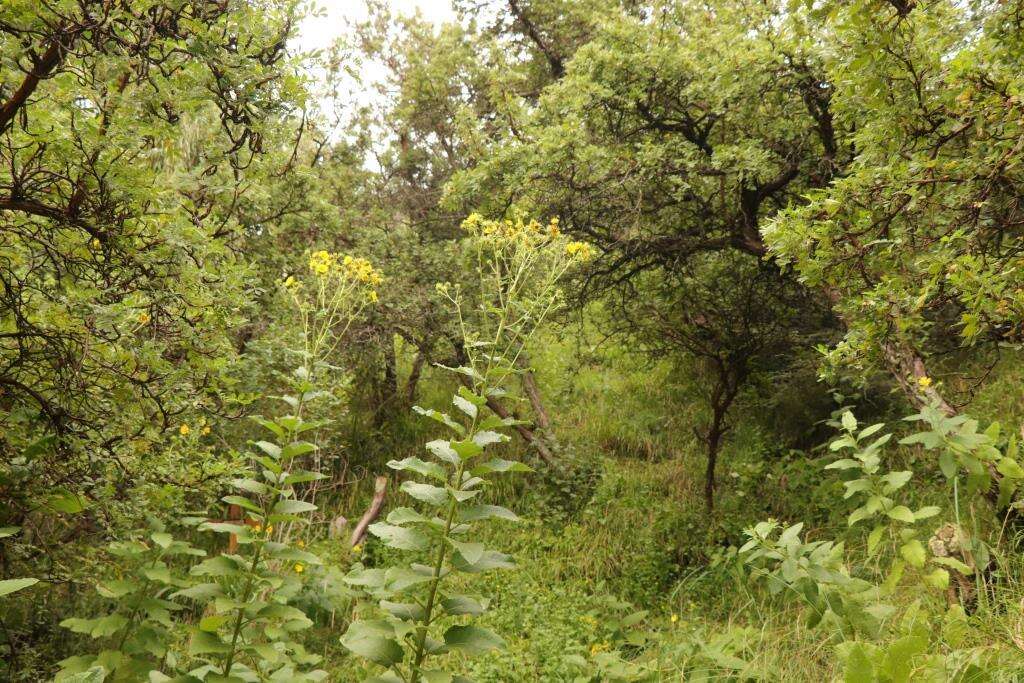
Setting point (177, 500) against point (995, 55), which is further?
point (177, 500)

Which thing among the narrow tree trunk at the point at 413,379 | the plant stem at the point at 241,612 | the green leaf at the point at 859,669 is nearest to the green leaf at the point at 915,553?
the green leaf at the point at 859,669

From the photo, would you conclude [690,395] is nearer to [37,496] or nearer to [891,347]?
[891,347]

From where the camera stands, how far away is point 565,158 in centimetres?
587

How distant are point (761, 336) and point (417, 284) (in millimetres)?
3777

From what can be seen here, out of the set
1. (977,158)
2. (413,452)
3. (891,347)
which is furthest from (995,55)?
(413,452)

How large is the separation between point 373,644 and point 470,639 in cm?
27

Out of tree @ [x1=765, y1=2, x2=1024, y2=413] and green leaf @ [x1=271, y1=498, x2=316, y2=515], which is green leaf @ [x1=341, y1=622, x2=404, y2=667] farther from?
tree @ [x1=765, y1=2, x2=1024, y2=413]

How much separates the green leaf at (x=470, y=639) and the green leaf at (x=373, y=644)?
0.48 ft

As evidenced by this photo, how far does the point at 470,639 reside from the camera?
196cm

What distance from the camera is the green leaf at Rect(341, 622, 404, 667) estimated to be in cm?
190

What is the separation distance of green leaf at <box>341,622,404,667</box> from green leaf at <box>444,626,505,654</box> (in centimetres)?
15

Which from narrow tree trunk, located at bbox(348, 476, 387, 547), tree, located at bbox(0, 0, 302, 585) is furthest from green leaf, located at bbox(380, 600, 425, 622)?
narrow tree trunk, located at bbox(348, 476, 387, 547)

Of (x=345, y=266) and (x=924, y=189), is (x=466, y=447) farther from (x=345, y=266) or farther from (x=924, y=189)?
(x=924, y=189)

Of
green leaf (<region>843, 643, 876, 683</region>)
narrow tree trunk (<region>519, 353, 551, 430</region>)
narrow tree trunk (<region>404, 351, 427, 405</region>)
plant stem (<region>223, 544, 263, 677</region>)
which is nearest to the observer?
green leaf (<region>843, 643, 876, 683</region>)
